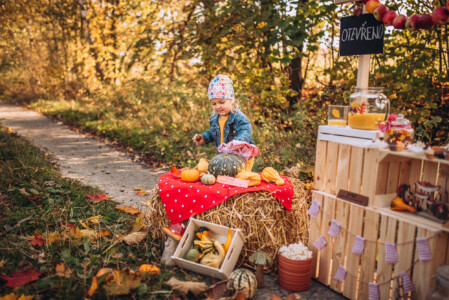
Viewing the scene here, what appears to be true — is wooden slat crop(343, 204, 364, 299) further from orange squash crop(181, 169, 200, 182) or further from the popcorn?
orange squash crop(181, 169, 200, 182)

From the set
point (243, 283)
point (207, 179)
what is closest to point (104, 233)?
point (207, 179)

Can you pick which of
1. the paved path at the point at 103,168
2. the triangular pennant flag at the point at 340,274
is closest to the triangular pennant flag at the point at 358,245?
the triangular pennant flag at the point at 340,274

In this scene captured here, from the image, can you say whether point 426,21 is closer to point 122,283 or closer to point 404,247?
point 404,247

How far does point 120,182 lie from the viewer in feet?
19.5

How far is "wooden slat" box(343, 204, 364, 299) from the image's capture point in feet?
8.94

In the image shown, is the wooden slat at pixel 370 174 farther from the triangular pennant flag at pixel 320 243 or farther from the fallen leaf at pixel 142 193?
the fallen leaf at pixel 142 193

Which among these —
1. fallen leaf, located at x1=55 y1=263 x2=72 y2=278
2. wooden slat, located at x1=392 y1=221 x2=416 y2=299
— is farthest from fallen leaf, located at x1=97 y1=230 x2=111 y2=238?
wooden slat, located at x1=392 y1=221 x2=416 y2=299

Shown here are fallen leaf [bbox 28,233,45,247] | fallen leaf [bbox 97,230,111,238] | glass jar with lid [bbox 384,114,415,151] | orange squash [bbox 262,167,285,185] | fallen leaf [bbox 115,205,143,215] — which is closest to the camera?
glass jar with lid [bbox 384,114,415,151]

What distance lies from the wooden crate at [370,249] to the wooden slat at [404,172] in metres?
0.41

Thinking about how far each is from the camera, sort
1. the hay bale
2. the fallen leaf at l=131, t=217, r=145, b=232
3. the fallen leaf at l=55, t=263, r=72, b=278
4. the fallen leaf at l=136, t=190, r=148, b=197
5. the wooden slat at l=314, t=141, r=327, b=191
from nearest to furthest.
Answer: the fallen leaf at l=55, t=263, r=72, b=278
the wooden slat at l=314, t=141, r=327, b=191
the hay bale
the fallen leaf at l=131, t=217, r=145, b=232
the fallen leaf at l=136, t=190, r=148, b=197

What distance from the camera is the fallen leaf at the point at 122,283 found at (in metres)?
2.59

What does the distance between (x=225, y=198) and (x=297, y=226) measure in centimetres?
85

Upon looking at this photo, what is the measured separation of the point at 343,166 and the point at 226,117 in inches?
64.5

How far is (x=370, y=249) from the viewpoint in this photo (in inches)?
104
